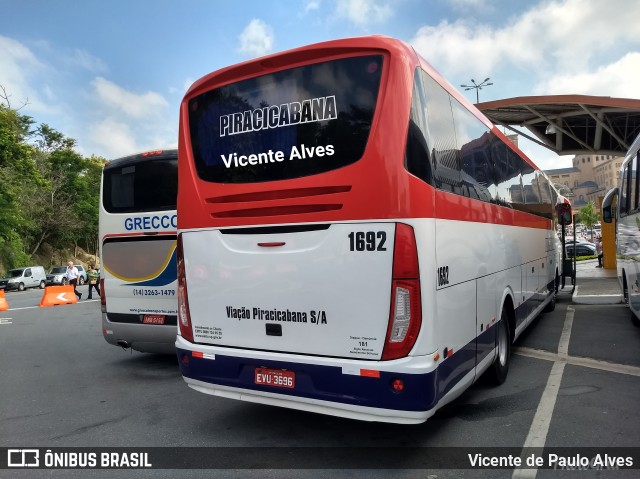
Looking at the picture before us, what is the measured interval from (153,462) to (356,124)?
3.29 m

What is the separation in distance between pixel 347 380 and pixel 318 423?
1.32 m

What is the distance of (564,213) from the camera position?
14.1m

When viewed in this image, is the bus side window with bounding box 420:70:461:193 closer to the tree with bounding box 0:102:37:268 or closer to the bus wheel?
the bus wheel

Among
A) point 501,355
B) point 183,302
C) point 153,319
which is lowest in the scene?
point 501,355

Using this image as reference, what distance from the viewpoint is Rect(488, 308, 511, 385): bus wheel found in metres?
6.00

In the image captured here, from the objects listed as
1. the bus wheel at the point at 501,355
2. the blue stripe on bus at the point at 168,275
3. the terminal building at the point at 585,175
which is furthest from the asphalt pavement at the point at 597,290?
the terminal building at the point at 585,175

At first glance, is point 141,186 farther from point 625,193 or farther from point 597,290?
point 597,290

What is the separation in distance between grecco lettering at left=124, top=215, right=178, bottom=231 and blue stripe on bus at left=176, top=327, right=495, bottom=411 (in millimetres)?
2739

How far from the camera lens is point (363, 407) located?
3871 mm

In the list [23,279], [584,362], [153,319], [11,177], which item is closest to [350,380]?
[153,319]

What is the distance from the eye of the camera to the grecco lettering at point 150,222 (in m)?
7.14

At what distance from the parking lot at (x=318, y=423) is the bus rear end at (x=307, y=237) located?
514 millimetres

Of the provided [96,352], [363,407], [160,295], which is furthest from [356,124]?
[96,352]

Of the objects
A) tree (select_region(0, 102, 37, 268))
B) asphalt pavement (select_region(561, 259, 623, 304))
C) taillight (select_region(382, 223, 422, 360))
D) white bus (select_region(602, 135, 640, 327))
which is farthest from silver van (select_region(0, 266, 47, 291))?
taillight (select_region(382, 223, 422, 360))
